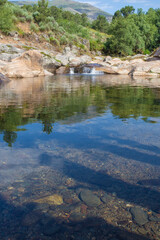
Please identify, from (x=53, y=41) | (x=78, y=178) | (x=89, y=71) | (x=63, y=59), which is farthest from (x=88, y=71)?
(x=78, y=178)

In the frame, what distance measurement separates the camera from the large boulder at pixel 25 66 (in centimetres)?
2468

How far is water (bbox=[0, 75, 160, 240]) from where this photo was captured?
2.34 m

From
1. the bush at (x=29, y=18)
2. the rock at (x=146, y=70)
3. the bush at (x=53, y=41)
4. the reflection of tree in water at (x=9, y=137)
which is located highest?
the bush at (x=29, y=18)

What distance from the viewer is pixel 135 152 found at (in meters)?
4.16

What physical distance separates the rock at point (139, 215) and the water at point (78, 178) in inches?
1.4

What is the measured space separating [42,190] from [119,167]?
1331 mm

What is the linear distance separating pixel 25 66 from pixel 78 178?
24.6 m

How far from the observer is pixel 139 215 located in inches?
97.8

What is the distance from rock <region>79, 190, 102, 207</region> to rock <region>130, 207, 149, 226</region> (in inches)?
16.9

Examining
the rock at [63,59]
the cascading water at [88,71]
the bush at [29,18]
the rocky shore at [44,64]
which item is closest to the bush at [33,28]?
the bush at [29,18]

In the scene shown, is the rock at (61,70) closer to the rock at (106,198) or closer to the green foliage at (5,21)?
the green foliage at (5,21)

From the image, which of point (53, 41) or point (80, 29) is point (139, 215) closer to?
point (53, 41)

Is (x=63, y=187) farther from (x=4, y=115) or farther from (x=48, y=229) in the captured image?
(x=4, y=115)

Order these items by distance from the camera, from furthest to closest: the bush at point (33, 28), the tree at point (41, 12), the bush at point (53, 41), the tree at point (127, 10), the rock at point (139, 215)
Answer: the tree at point (127, 10) → the tree at point (41, 12) → the bush at point (53, 41) → the bush at point (33, 28) → the rock at point (139, 215)
